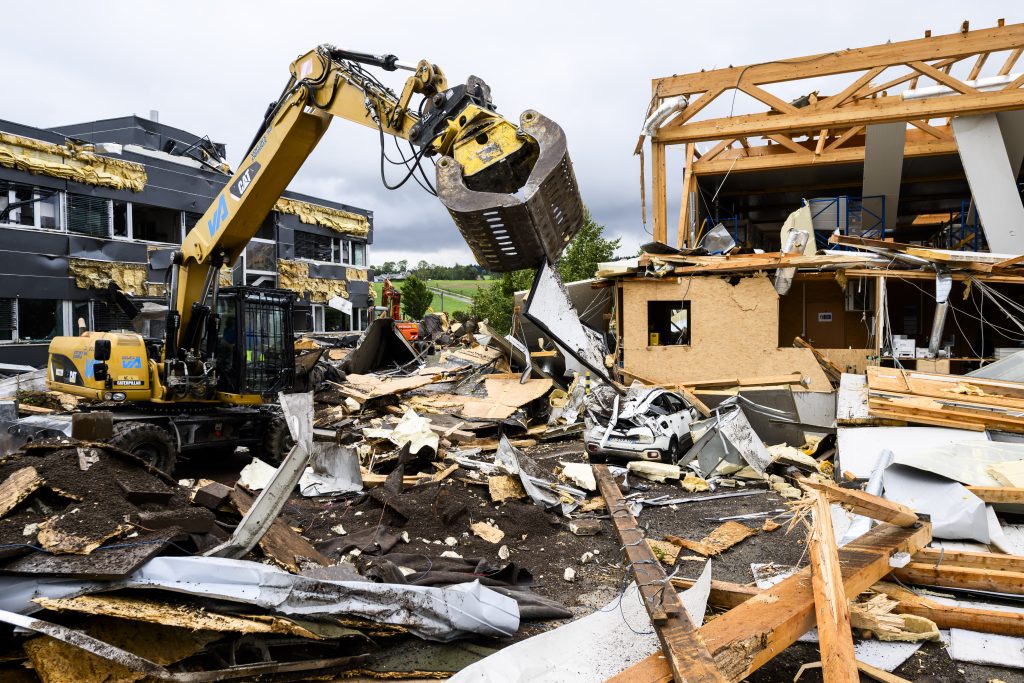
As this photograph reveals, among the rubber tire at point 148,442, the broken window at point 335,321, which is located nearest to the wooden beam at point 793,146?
the rubber tire at point 148,442

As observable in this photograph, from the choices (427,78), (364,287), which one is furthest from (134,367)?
(364,287)

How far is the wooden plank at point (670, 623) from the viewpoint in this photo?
11.0 feet

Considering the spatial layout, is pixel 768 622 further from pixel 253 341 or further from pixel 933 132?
pixel 933 132

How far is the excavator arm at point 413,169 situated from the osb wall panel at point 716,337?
9.37 metres

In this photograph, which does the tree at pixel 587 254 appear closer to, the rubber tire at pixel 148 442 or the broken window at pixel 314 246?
the broken window at pixel 314 246

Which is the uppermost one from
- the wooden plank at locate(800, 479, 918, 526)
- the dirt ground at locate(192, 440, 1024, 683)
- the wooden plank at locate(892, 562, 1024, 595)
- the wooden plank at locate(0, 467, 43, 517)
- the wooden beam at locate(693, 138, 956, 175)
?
the wooden beam at locate(693, 138, 956, 175)

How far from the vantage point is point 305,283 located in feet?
97.0

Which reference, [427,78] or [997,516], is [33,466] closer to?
[427,78]

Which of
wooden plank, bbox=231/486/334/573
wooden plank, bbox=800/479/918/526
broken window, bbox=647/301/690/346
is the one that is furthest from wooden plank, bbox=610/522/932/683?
broken window, bbox=647/301/690/346

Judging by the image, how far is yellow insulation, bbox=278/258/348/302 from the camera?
93.9 ft

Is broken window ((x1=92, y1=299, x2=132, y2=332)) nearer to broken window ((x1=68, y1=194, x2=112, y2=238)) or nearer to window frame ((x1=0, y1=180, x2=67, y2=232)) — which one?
broken window ((x1=68, y1=194, x2=112, y2=238))

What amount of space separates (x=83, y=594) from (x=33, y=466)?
183 cm

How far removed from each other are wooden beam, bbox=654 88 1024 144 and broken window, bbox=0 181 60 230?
1860 cm

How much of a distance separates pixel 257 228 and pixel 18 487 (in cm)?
547
